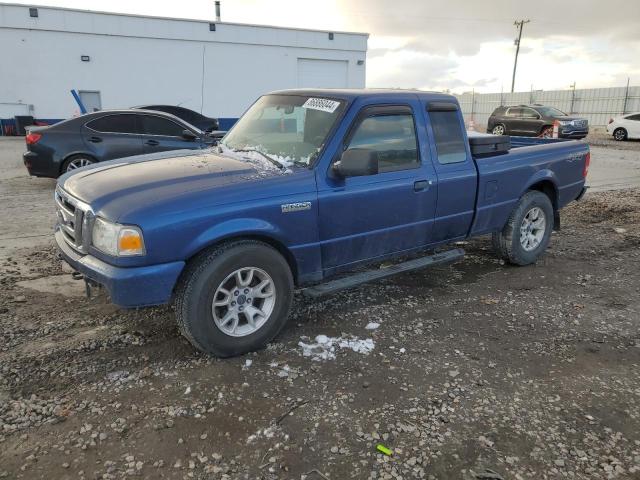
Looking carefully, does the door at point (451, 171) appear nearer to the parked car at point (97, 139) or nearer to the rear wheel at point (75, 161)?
the parked car at point (97, 139)

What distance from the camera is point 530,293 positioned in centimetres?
483

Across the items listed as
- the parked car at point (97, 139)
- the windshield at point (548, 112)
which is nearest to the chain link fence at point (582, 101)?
the windshield at point (548, 112)

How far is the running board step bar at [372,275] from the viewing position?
12.8 feet

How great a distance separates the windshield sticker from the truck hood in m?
0.68

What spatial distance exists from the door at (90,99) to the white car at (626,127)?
2481 cm

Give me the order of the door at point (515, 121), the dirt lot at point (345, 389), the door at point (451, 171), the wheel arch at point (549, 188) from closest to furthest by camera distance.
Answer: the dirt lot at point (345, 389)
the door at point (451, 171)
the wheel arch at point (549, 188)
the door at point (515, 121)

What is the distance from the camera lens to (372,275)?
4.21 meters

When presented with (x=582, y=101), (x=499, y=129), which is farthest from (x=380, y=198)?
(x=582, y=101)

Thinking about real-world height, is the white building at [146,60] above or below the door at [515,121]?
above

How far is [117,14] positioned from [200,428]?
24.3m

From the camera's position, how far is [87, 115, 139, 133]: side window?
8.97 m

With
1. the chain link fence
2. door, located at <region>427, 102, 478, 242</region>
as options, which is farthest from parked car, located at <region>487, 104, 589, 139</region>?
door, located at <region>427, 102, 478, 242</region>

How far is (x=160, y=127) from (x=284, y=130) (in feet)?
19.3

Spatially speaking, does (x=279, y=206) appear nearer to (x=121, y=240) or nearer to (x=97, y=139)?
(x=121, y=240)
